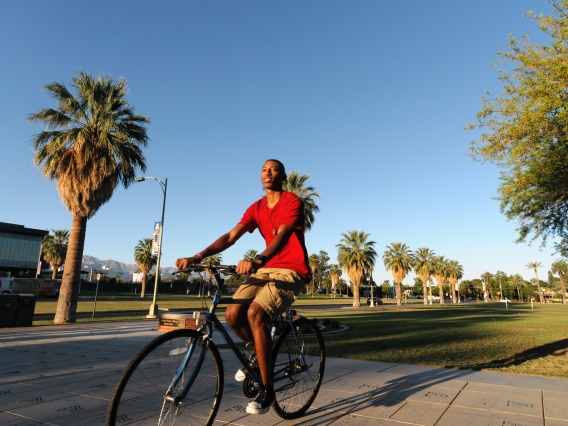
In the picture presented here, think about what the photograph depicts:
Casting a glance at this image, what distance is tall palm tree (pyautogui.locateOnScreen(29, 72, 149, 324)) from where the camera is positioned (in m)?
17.0

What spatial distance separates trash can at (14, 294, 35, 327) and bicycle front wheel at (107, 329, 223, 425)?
14.6 meters

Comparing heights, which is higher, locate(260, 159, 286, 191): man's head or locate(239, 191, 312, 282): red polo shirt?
locate(260, 159, 286, 191): man's head

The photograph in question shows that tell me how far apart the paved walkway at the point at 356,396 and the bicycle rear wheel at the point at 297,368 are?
166 mm

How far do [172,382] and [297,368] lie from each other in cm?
155

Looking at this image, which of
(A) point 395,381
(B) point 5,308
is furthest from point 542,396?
(B) point 5,308

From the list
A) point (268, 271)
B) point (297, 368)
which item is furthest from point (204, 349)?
point (297, 368)

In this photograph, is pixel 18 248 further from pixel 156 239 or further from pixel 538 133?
pixel 538 133

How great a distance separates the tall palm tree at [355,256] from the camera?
4931 centimetres

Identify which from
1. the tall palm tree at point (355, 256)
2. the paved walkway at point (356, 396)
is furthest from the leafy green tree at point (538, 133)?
the tall palm tree at point (355, 256)

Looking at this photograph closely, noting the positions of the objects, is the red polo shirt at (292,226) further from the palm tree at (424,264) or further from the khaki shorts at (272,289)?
the palm tree at (424,264)

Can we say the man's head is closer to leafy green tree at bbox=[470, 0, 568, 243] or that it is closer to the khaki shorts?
the khaki shorts

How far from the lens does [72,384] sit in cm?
519

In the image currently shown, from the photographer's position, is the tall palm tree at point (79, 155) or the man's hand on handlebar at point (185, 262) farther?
the tall palm tree at point (79, 155)

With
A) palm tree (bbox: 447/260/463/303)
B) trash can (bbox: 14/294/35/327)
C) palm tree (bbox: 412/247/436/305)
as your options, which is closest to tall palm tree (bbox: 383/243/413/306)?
palm tree (bbox: 412/247/436/305)
